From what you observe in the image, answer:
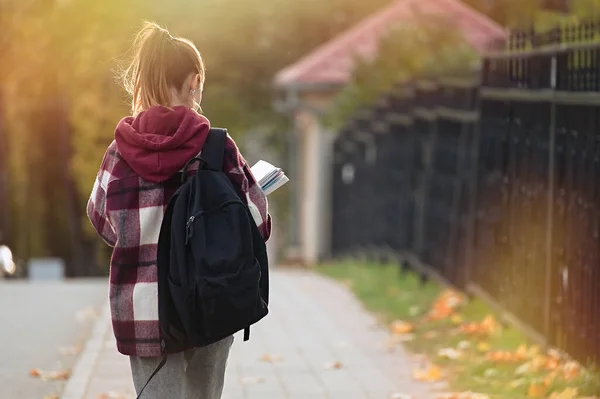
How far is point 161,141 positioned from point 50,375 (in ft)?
11.4

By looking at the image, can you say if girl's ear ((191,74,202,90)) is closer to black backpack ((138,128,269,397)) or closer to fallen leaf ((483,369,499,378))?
black backpack ((138,128,269,397))

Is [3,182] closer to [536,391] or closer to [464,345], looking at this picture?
[464,345]

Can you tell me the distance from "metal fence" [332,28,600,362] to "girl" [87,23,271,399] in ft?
8.35

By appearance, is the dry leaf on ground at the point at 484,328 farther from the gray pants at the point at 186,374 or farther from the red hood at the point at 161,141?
the red hood at the point at 161,141

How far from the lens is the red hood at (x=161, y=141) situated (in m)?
4.02

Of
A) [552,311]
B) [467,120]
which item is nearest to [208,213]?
[552,311]

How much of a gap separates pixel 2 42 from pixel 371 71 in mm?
23331

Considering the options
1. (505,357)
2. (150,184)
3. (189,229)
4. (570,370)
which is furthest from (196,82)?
(505,357)

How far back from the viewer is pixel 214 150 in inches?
160

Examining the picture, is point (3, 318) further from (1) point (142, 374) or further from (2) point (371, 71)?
(2) point (371, 71)

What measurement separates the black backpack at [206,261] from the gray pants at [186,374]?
149 millimetres

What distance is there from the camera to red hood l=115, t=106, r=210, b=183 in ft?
13.2

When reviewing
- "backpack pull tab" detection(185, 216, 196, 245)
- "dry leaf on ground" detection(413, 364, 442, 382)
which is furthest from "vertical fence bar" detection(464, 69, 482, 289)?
"backpack pull tab" detection(185, 216, 196, 245)

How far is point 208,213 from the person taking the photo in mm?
3918
